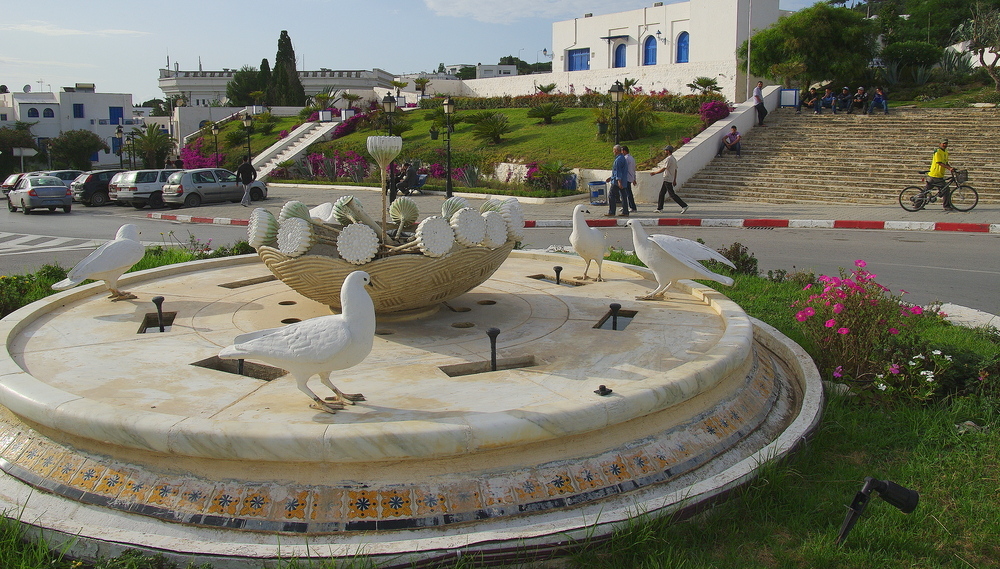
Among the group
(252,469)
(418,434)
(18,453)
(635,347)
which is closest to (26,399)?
(18,453)

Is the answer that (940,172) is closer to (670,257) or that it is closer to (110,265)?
(670,257)

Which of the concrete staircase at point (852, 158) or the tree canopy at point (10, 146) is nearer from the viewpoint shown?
the concrete staircase at point (852, 158)

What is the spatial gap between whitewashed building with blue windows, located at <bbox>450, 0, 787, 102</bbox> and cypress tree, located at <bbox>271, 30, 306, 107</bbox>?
1405 cm

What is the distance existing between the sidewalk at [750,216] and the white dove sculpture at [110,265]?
10740 millimetres

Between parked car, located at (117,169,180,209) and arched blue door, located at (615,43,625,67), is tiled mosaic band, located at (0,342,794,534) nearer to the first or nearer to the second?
parked car, located at (117,169,180,209)

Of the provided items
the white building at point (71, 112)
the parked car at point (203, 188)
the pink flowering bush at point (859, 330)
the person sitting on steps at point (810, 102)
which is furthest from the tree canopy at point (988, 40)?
the white building at point (71, 112)

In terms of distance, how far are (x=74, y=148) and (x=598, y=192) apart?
46.6 m

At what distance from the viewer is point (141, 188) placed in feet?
74.6

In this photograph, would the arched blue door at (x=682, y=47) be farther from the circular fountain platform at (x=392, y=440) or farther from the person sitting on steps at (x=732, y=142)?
the circular fountain platform at (x=392, y=440)

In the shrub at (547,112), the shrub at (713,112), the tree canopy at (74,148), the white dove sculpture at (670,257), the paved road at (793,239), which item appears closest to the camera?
the white dove sculpture at (670,257)

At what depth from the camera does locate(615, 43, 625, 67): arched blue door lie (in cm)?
4666

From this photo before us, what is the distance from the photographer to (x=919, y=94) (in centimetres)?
3045

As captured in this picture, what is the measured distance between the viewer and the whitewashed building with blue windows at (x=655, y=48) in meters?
37.3

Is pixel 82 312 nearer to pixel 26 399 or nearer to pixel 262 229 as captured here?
pixel 262 229
